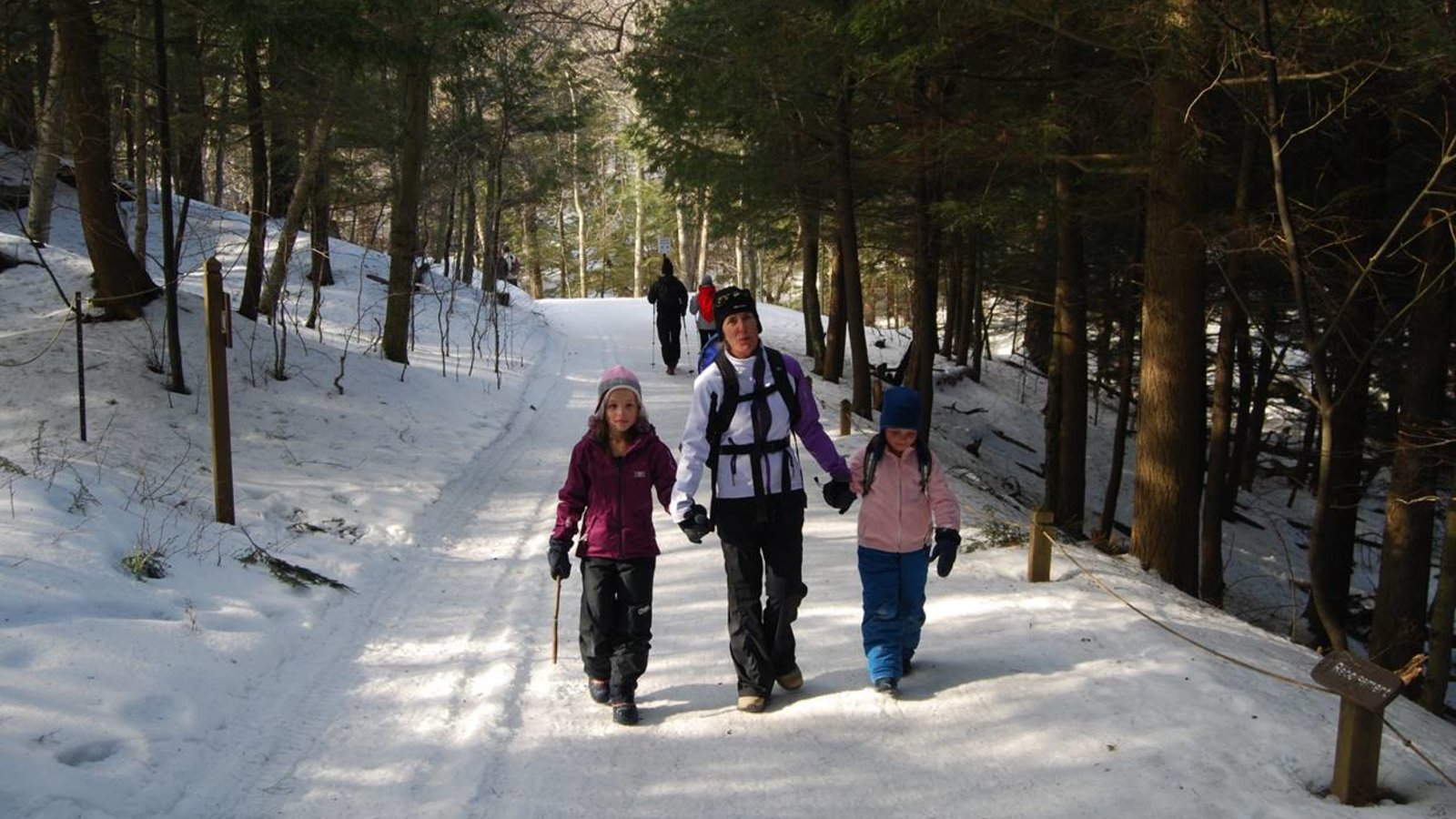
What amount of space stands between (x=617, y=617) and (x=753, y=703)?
0.83 m

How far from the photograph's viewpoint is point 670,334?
1839 cm

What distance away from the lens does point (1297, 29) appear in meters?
7.43

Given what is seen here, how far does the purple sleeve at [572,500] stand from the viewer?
511 centimetres

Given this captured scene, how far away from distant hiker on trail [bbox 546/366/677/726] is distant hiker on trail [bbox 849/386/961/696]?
42.5 inches

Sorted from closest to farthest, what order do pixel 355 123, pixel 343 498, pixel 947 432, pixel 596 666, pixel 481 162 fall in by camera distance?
pixel 596 666
pixel 343 498
pixel 355 123
pixel 947 432
pixel 481 162

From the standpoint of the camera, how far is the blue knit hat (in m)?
5.15

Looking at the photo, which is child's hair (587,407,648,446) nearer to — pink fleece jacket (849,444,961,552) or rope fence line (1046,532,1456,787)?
pink fleece jacket (849,444,961,552)

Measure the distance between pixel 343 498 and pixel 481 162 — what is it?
23.9 meters

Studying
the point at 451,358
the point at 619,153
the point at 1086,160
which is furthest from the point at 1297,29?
the point at 619,153

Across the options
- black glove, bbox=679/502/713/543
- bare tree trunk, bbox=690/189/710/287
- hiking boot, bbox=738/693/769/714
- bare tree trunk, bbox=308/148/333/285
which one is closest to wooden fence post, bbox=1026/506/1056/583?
hiking boot, bbox=738/693/769/714

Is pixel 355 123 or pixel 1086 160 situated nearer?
pixel 1086 160

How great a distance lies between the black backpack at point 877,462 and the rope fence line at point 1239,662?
1.92 metres

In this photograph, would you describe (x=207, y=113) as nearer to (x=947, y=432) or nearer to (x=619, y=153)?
(x=947, y=432)

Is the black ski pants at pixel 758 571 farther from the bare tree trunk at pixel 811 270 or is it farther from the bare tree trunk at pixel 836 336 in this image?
the bare tree trunk at pixel 836 336
